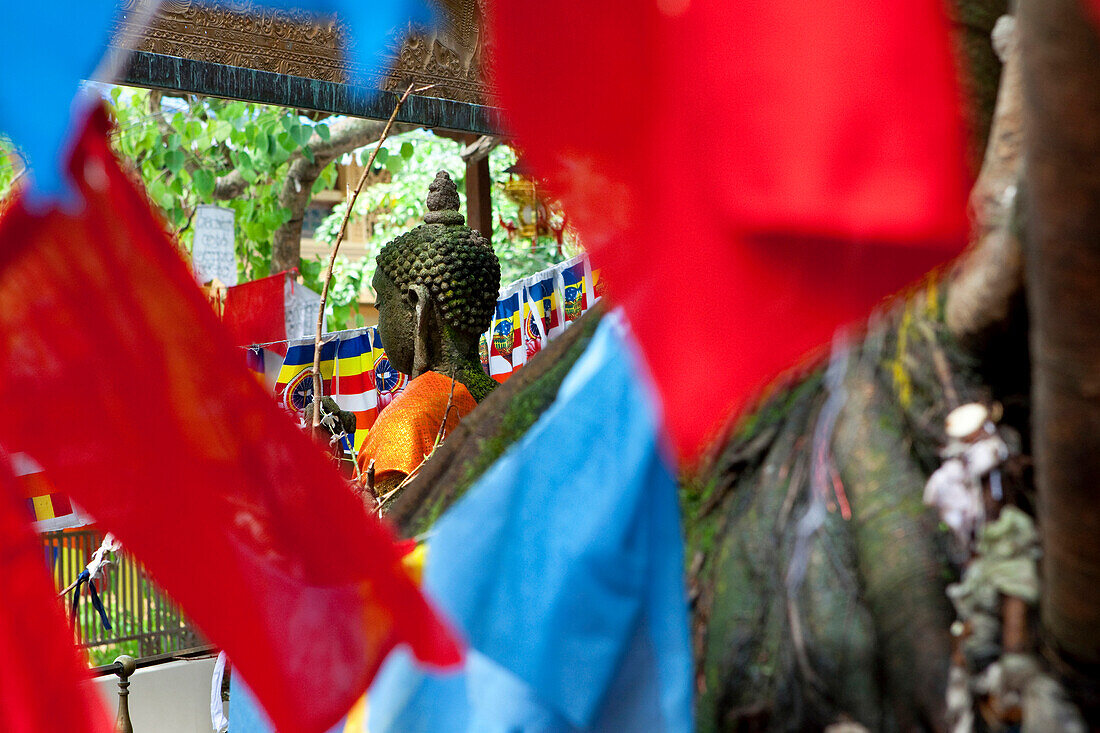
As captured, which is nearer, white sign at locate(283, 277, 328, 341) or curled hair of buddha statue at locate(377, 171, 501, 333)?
curled hair of buddha statue at locate(377, 171, 501, 333)

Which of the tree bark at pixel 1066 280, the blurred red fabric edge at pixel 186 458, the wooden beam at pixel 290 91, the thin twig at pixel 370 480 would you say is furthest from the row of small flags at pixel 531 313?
the tree bark at pixel 1066 280

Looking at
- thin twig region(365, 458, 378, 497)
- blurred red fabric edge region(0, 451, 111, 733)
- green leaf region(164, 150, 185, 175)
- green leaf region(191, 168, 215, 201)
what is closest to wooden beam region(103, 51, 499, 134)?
thin twig region(365, 458, 378, 497)

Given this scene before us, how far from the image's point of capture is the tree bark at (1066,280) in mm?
609

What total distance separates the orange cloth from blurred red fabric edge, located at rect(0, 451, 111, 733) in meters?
1.33

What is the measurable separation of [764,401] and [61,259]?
2.47ft

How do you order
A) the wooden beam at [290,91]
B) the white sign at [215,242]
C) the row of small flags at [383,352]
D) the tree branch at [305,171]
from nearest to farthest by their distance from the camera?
the wooden beam at [290,91]
the row of small flags at [383,352]
the white sign at [215,242]
the tree branch at [305,171]

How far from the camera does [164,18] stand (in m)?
2.58

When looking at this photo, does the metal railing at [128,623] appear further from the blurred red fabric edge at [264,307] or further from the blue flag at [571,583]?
the blue flag at [571,583]

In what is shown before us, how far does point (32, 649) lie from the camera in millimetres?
1146

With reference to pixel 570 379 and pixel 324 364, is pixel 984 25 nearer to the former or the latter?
pixel 570 379

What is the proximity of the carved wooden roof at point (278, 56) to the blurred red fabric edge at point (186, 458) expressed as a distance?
139 cm

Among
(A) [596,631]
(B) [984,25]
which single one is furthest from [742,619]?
(B) [984,25]

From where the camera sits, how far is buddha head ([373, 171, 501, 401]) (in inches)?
115

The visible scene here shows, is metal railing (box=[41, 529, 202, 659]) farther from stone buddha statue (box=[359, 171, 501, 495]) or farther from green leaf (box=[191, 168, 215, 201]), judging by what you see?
stone buddha statue (box=[359, 171, 501, 495])
